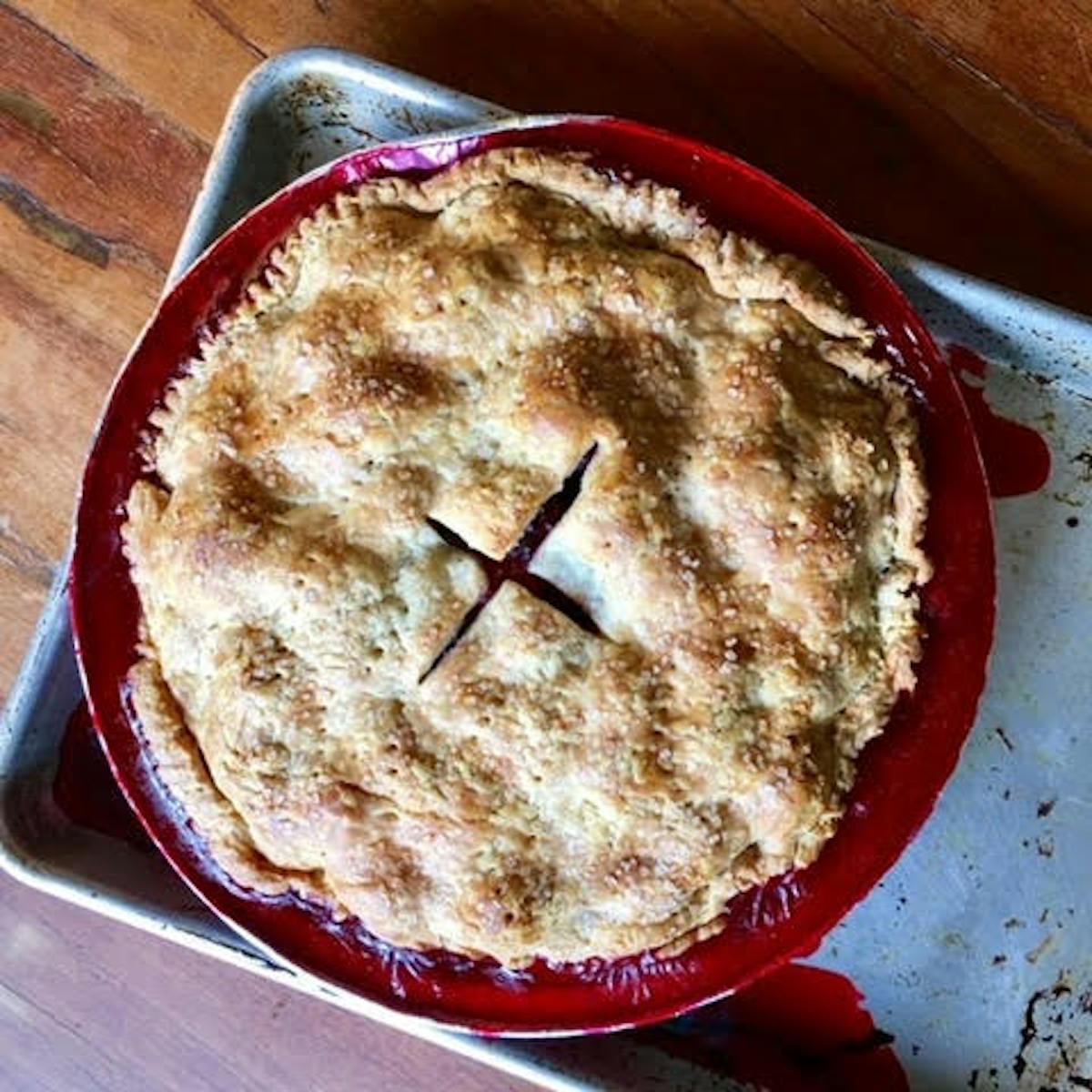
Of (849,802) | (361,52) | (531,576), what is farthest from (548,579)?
(361,52)

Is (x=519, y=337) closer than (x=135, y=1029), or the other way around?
(x=519, y=337)

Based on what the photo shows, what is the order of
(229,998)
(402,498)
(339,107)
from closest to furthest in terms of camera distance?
(402,498) → (339,107) → (229,998)

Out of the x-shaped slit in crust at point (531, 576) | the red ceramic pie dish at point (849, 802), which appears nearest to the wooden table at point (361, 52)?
the red ceramic pie dish at point (849, 802)

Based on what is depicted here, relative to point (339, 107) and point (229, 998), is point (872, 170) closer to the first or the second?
point (339, 107)

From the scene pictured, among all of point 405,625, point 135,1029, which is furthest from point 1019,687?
point 135,1029

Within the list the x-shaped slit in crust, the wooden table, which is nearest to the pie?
the x-shaped slit in crust

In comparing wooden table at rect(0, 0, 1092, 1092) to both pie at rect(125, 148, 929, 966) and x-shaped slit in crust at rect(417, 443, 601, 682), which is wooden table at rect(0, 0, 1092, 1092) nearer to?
pie at rect(125, 148, 929, 966)
